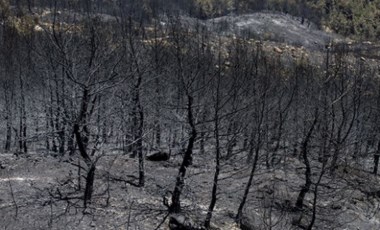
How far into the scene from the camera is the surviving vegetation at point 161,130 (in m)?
16.5

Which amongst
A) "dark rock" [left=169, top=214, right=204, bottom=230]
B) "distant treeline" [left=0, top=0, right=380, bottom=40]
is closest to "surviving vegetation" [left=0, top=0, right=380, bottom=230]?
"dark rock" [left=169, top=214, right=204, bottom=230]

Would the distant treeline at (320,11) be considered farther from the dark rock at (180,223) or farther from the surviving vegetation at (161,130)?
the dark rock at (180,223)

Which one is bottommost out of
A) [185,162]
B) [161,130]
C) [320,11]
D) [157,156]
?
[157,156]

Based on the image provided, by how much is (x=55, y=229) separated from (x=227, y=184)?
1301 cm

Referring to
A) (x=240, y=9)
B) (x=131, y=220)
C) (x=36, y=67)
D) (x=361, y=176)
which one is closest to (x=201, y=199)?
(x=131, y=220)

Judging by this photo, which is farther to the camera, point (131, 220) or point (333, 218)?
point (333, 218)

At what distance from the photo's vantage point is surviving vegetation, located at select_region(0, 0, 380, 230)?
16484 mm

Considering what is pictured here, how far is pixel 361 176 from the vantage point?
102 ft

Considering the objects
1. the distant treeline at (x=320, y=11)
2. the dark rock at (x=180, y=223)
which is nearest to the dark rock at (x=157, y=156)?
the dark rock at (x=180, y=223)

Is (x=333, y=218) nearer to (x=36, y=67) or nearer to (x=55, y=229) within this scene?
(x=55, y=229)

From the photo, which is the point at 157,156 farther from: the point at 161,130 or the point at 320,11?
Result: the point at 320,11

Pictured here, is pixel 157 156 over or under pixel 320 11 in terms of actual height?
under

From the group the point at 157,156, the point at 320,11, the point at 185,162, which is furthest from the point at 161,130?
the point at 320,11

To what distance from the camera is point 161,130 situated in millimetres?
29484
